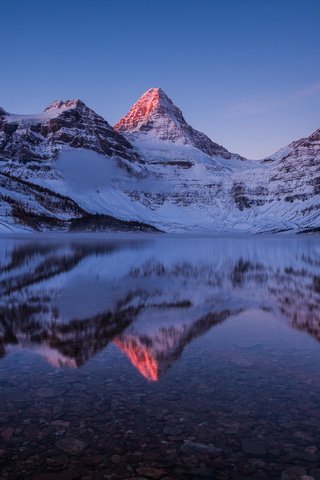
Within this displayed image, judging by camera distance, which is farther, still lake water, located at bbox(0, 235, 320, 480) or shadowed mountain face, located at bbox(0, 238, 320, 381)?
shadowed mountain face, located at bbox(0, 238, 320, 381)

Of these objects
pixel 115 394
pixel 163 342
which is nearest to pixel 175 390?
pixel 115 394

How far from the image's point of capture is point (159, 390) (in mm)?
12609

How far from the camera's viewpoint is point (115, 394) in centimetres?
1227

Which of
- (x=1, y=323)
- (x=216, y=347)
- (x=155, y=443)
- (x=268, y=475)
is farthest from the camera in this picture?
(x=1, y=323)

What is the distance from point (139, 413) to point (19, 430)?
2.61 metres

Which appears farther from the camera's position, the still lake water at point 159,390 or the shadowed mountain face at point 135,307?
the shadowed mountain face at point 135,307

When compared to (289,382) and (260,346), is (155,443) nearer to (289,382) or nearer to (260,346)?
(289,382)

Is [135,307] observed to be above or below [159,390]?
below

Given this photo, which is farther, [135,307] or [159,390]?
[135,307]

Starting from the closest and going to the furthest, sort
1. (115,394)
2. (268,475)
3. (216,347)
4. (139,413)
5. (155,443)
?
(268,475)
(155,443)
(139,413)
(115,394)
(216,347)

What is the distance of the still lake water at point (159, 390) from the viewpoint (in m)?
9.03

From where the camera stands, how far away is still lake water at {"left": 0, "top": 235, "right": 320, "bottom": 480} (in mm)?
9031

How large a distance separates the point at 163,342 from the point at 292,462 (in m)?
9.28

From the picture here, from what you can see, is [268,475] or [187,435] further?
[187,435]
